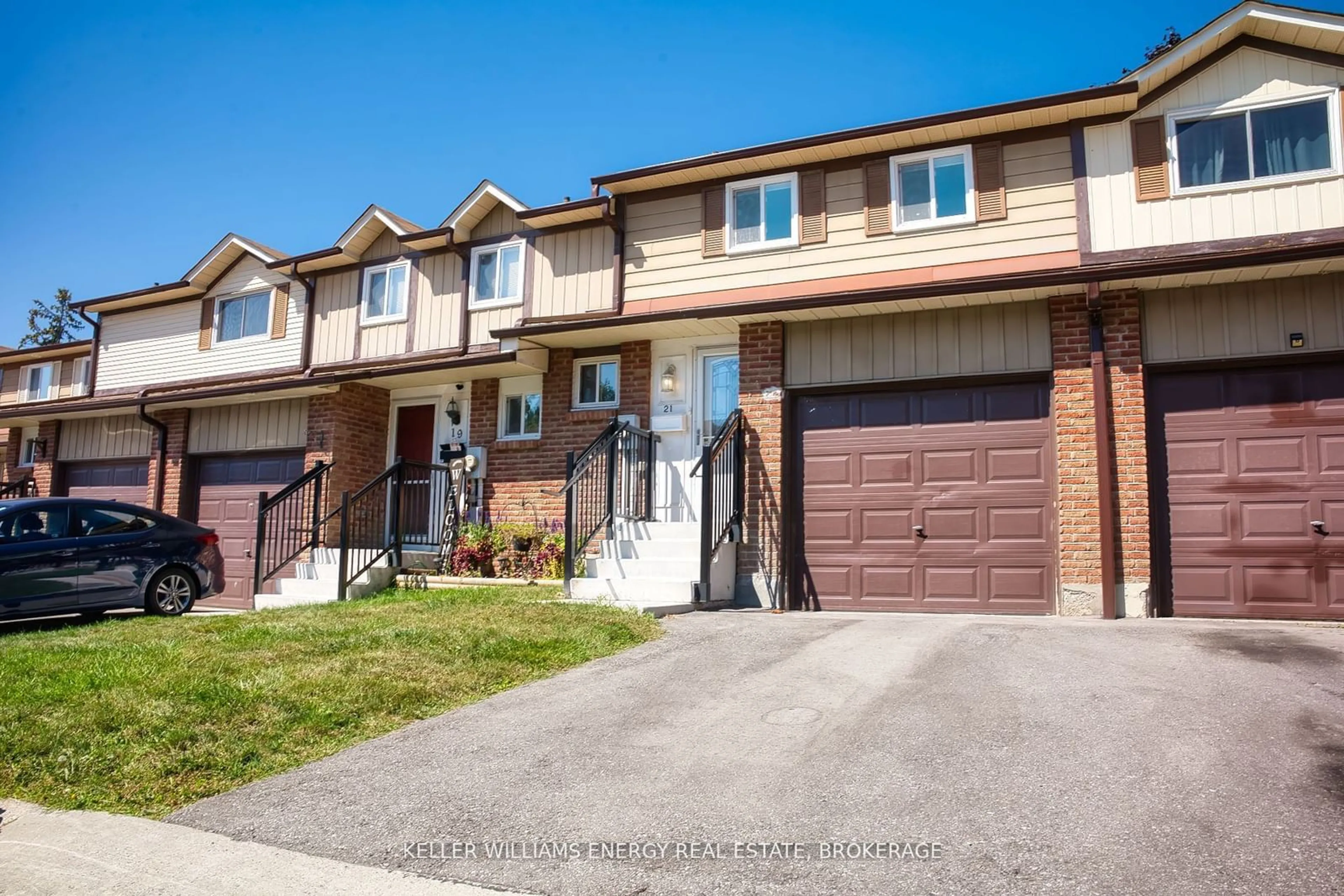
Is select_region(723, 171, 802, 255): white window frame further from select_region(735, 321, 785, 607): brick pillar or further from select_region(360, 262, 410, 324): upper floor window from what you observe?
select_region(360, 262, 410, 324): upper floor window

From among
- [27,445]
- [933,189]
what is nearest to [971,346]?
[933,189]

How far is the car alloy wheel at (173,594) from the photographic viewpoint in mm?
9945

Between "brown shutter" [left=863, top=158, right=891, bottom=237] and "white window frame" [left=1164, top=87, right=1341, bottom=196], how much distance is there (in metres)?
2.86

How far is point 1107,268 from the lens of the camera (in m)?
8.87

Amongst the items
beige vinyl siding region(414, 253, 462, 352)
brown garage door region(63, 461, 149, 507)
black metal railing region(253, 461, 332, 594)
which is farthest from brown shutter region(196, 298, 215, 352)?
beige vinyl siding region(414, 253, 462, 352)

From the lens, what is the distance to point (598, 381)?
40.6 feet

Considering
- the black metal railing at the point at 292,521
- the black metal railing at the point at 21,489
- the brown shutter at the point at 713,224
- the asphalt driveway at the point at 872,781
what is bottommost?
the asphalt driveway at the point at 872,781

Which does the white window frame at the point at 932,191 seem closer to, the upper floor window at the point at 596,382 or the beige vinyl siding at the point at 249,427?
the upper floor window at the point at 596,382

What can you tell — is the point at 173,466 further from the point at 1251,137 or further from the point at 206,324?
the point at 1251,137

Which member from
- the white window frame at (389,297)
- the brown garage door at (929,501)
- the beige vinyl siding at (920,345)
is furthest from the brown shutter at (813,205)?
the white window frame at (389,297)

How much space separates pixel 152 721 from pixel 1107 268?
344 inches

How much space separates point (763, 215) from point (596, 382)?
10.4 ft

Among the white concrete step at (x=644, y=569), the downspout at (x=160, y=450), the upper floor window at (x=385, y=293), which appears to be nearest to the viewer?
the white concrete step at (x=644, y=569)

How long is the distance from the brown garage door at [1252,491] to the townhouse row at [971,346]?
0.07 feet
